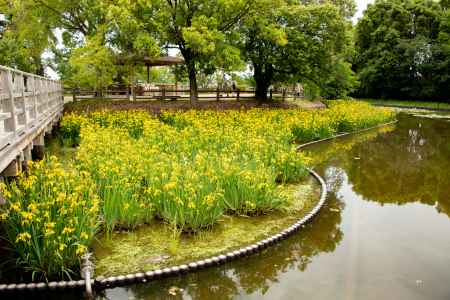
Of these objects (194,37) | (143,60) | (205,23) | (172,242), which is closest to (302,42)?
(205,23)

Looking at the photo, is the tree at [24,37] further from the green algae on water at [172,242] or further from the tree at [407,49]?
the tree at [407,49]

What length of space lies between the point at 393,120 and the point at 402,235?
74.6ft

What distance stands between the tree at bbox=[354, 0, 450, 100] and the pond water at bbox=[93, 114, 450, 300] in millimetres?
35655

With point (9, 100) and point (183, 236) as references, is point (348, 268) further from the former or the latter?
point (9, 100)

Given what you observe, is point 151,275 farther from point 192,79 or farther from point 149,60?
point 149,60

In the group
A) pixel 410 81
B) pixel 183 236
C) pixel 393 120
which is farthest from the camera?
pixel 410 81

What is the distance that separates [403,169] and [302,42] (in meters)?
14.3

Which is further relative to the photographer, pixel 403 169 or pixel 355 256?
pixel 403 169

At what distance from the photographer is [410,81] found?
46531 millimetres

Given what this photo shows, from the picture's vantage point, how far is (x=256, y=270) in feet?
20.0

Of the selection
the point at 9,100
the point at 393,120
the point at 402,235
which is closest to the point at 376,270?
the point at 402,235

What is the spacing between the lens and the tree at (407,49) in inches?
1690

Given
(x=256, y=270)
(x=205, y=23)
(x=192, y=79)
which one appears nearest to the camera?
(x=256, y=270)

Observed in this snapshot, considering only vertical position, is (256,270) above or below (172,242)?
below
